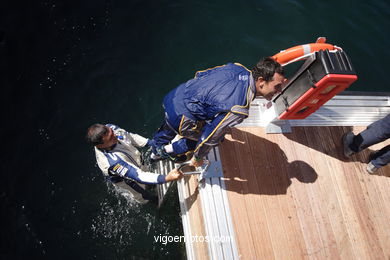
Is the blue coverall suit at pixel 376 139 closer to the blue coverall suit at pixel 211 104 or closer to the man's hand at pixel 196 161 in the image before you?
the blue coverall suit at pixel 211 104

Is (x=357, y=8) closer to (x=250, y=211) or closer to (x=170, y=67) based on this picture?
(x=170, y=67)

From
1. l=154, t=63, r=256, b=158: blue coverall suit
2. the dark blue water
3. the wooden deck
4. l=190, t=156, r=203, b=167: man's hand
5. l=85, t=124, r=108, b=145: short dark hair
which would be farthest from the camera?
the dark blue water

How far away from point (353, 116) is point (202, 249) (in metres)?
3.34

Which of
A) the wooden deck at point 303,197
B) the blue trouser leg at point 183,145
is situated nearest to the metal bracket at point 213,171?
the wooden deck at point 303,197

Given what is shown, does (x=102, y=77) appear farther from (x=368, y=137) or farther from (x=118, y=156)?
(x=368, y=137)

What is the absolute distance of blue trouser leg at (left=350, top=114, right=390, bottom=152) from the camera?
12.0ft

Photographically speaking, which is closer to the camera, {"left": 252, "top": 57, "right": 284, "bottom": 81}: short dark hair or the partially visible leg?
{"left": 252, "top": 57, "right": 284, "bottom": 81}: short dark hair

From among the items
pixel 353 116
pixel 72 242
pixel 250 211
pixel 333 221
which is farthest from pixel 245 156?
pixel 72 242

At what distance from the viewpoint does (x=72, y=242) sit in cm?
459

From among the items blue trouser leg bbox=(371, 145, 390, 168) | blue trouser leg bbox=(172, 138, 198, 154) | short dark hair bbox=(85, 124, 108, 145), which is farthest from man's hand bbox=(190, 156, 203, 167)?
blue trouser leg bbox=(371, 145, 390, 168)

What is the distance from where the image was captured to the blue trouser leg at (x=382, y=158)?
387 cm

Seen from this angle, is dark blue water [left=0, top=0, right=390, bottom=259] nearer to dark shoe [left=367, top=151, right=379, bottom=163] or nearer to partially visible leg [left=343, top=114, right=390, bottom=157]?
dark shoe [left=367, top=151, right=379, bottom=163]

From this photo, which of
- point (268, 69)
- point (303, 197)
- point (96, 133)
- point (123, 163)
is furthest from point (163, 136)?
point (303, 197)

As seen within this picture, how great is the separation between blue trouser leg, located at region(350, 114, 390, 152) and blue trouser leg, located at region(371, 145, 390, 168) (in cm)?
25
